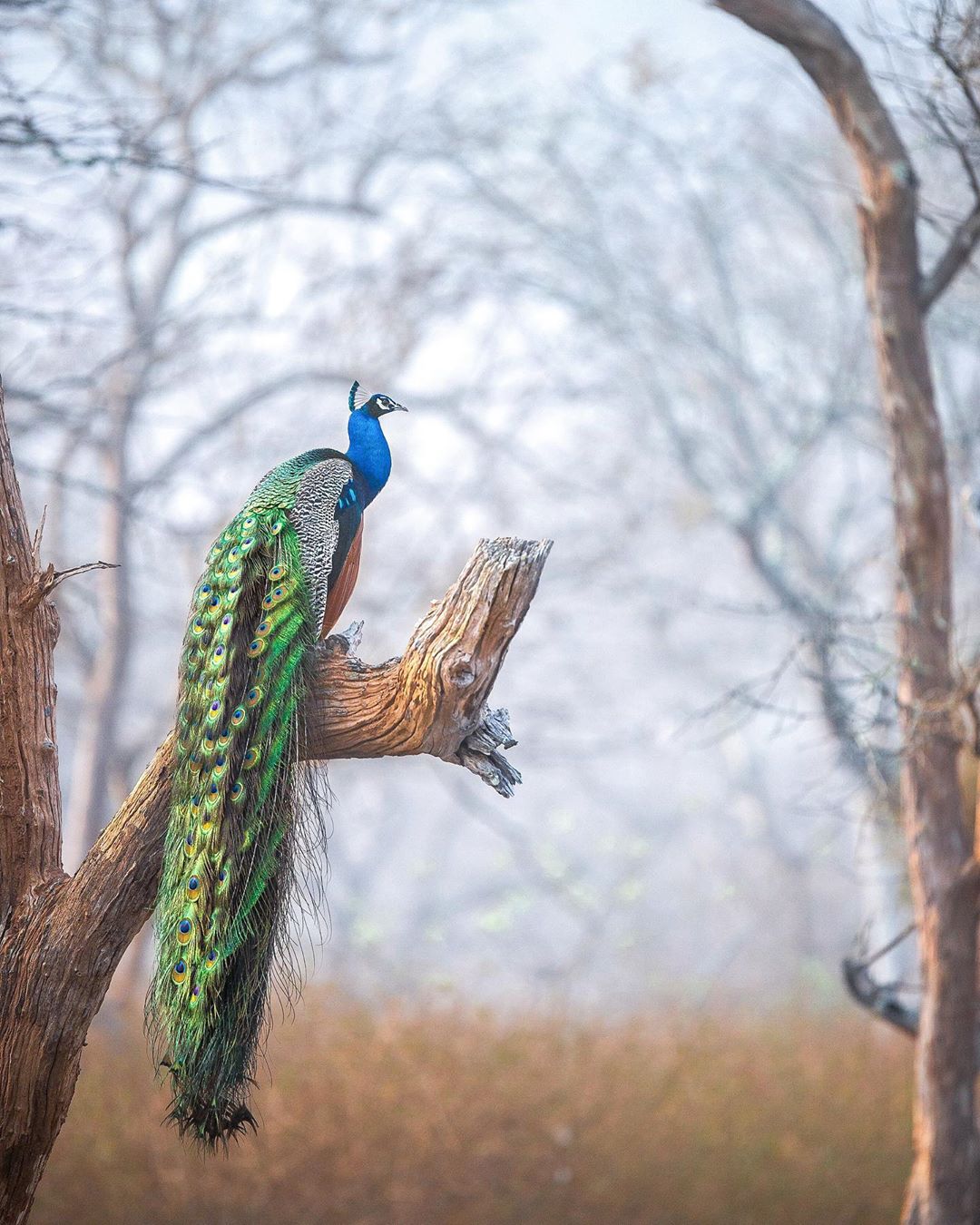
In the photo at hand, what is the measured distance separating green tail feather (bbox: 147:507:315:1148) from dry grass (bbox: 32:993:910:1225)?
2.72m

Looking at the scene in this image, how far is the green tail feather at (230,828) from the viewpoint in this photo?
2.06 meters

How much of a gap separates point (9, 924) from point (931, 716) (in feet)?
7.90

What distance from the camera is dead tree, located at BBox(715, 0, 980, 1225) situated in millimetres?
3252

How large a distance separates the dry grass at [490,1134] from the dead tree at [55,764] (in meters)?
2.56

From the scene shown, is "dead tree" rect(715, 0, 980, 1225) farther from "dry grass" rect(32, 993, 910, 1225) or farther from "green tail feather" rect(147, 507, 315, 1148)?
"dry grass" rect(32, 993, 910, 1225)

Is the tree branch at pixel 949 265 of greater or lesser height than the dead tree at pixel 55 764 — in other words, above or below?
above

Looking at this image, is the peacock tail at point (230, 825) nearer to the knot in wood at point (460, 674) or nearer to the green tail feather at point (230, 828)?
the green tail feather at point (230, 828)

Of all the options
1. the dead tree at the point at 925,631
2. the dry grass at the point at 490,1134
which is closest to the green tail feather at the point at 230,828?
the dead tree at the point at 925,631

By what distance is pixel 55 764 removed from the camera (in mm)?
2336

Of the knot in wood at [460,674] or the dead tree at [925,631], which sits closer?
the knot in wood at [460,674]

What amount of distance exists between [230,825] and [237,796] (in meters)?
Answer: 0.05

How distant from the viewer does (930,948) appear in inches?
132

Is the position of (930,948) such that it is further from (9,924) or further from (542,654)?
(542,654)

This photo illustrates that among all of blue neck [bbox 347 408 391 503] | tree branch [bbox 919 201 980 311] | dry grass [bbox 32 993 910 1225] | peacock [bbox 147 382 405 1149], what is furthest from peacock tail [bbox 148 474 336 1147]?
dry grass [bbox 32 993 910 1225]
